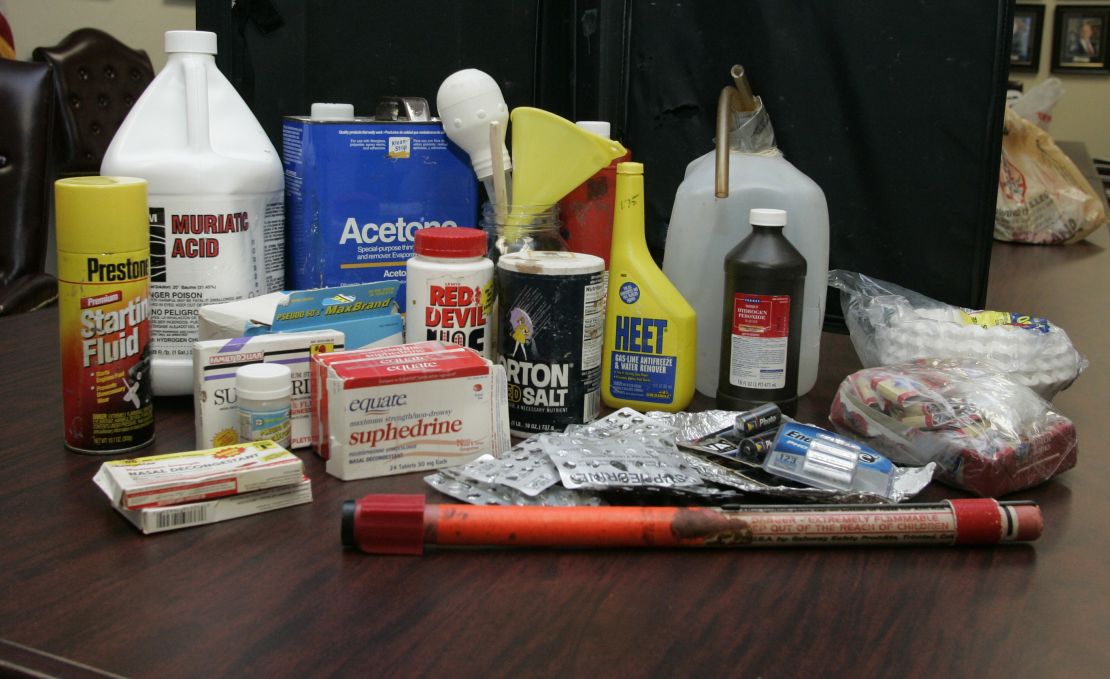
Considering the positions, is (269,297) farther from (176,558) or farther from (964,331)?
(964,331)

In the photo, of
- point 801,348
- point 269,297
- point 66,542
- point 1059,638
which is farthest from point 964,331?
point 66,542

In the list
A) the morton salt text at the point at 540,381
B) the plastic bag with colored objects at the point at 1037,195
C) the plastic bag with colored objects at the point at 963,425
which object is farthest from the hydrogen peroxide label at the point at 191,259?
the plastic bag with colored objects at the point at 1037,195

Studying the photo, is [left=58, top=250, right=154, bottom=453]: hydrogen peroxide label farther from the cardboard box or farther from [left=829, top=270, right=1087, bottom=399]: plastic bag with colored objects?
[left=829, top=270, right=1087, bottom=399]: plastic bag with colored objects

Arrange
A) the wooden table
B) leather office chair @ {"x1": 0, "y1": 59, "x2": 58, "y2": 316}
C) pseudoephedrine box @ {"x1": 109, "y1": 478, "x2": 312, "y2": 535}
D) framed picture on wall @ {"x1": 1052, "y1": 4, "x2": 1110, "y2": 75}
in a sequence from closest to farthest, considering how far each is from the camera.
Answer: the wooden table < pseudoephedrine box @ {"x1": 109, "y1": 478, "x2": 312, "y2": 535} < leather office chair @ {"x1": 0, "y1": 59, "x2": 58, "y2": 316} < framed picture on wall @ {"x1": 1052, "y1": 4, "x2": 1110, "y2": 75}

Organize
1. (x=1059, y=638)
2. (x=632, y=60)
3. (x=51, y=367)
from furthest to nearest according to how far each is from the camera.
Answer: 1. (x=632, y=60)
2. (x=51, y=367)
3. (x=1059, y=638)

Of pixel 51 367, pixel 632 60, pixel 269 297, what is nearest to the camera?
pixel 269 297

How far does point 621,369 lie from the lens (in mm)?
832

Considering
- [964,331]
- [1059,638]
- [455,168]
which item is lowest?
[1059,638]

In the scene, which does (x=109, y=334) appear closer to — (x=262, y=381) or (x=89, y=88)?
(x=262, y=381)

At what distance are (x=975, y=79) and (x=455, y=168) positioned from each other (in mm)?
497

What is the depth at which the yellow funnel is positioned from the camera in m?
0.85

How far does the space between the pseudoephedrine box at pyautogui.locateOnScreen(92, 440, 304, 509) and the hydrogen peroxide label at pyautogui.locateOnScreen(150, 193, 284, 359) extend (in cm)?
17

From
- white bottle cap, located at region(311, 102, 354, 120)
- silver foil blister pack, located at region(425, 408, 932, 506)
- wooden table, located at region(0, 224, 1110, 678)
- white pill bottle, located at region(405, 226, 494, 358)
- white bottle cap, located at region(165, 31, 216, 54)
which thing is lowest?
wooden table, located at region(0, 224, 1110, 678)

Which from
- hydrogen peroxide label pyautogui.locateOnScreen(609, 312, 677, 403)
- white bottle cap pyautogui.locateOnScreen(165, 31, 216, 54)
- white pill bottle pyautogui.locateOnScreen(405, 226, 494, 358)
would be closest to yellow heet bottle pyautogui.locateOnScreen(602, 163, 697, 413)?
hydrogen peroxide label pyautogui.locateOnScreen(609, 312, 677, 403)
